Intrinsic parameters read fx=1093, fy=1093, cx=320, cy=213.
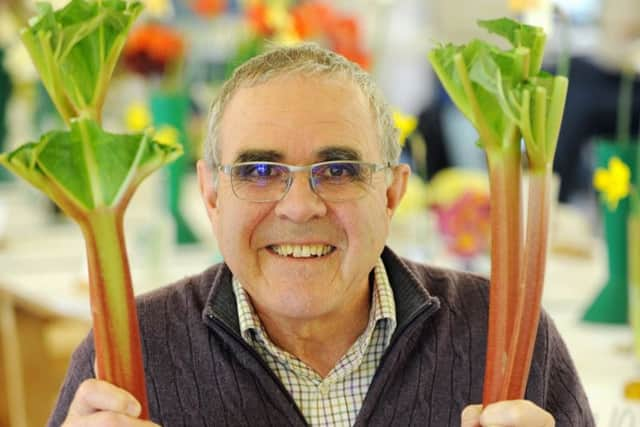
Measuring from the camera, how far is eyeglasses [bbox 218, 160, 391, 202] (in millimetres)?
1199

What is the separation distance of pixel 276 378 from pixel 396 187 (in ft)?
0.90

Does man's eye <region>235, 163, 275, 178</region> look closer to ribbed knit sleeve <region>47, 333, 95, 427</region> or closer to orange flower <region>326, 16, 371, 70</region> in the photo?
ribbed knit sleeve <region>47, 333, 95, 427</region>

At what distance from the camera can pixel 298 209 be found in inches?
46.8

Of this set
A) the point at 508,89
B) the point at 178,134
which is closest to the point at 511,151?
the point at 508,89

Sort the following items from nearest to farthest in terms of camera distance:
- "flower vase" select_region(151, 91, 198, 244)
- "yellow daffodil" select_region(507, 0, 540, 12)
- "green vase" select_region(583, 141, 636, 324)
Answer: "green vase" select_region(583, 141, 636, 324), "yellow daffodil" select_region(507, 0, 540, 12), "flower vase" select_region(151, 91, 198, 244)

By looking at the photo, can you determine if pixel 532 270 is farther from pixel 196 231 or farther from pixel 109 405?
pixel 196 231

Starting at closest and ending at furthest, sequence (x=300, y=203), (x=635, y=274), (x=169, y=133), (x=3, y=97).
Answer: (x=300, y=203) < (x=635, y=274) < (x=169, y=133) < (x=3, y=97)

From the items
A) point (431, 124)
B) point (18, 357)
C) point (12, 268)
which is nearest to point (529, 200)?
point (12, 268)

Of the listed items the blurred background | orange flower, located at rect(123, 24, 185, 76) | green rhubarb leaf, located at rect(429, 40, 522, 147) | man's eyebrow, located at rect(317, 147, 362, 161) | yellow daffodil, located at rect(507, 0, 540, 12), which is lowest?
the blurred background

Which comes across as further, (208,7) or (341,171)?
(208,7)

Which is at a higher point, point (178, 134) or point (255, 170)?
point (255, 170)

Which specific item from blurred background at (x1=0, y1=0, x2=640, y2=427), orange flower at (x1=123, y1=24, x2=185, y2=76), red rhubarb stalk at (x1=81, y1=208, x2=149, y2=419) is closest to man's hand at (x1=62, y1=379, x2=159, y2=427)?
red rhubarb stalk at (x1=81, y1=208, x2=149, y2=419)

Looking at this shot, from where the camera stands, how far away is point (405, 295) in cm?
135

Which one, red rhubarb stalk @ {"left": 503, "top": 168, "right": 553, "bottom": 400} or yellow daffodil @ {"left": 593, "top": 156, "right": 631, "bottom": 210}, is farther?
yellow daffodil @ {"left": 593, "top": 156, "right": 631, "bottom": 210}
